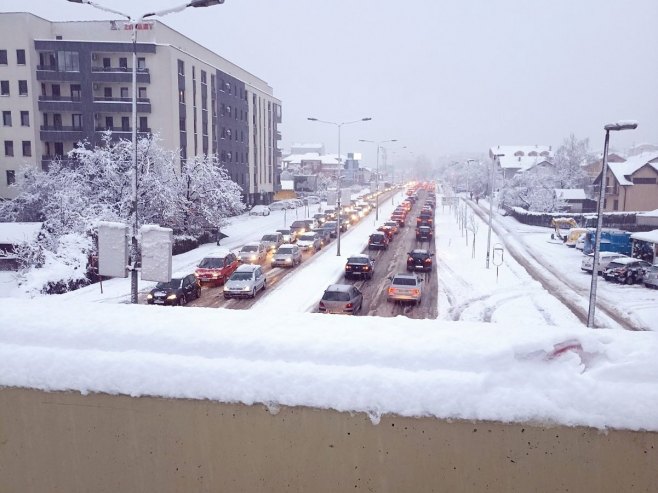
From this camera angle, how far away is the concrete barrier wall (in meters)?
2.60

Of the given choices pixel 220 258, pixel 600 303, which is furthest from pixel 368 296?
pixel 600 303

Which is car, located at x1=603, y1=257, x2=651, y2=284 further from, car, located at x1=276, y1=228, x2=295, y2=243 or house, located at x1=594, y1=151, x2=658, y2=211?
house, located at x1=594, y1=151, x2=658, y2=211

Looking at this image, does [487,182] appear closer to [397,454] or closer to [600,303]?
[600,303]

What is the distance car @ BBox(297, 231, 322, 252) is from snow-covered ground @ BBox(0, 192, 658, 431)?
33998 mm

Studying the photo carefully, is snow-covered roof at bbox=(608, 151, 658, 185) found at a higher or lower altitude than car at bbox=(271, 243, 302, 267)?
higher

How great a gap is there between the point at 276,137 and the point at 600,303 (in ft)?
224

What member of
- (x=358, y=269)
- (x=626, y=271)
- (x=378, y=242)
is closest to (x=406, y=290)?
(x=358, y=269)

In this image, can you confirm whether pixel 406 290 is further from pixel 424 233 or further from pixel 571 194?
pixel 571 194

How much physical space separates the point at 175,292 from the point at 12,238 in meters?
14.4

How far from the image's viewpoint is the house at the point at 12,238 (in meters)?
28.1

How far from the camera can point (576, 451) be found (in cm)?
259

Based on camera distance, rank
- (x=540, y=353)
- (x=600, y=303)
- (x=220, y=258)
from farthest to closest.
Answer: (x=220, y=258) → (x=600, y=303) → (x=540, y=353)

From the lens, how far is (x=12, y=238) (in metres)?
29.3

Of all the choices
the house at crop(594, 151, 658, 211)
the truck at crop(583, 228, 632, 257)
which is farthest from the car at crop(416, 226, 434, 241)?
the house at crop(594, 151, 658, 211)
